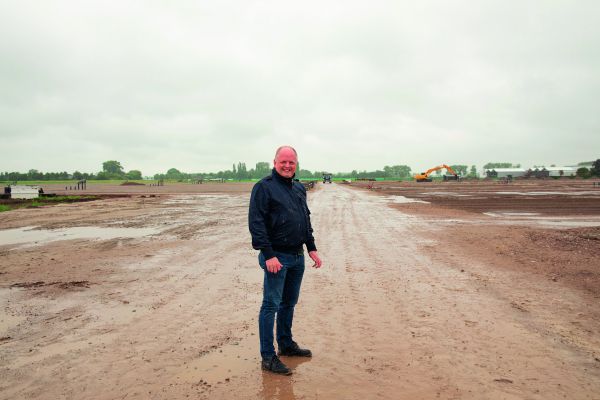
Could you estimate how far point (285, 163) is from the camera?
367 cm

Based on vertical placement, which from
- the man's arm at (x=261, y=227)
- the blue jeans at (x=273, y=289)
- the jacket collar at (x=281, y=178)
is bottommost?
the blue jeans at (x=273, y=289)

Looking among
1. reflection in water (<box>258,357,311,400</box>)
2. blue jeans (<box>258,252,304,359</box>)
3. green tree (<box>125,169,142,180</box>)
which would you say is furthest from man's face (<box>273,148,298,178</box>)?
green tree (<box>125,169,142,180</box>)

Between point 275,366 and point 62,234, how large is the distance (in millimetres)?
12291

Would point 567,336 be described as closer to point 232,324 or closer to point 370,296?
point 370,296

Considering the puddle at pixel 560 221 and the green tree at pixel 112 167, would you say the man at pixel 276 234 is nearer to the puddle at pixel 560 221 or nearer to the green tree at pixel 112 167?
the puddle at pixel 560 221

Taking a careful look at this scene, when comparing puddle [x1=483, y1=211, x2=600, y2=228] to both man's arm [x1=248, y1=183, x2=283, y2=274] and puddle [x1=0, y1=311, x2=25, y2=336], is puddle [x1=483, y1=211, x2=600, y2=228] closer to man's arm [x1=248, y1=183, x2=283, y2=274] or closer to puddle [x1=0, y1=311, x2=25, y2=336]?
man's arm [x1=248, y1=183, x2=283, y2=274]

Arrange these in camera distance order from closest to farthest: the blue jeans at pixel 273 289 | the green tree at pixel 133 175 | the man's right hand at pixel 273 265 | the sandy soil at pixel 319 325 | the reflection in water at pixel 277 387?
the reflection in water at pixel 277 387
the sandy soil at pixel 319 325
the man's right hand at pixel 273 265
the blue jeans at pixel 273 289
the green tree at pixel 133 175

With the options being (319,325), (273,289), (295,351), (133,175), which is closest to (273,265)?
(273,289)

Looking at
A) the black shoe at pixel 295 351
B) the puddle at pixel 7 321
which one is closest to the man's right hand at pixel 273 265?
the black shoe at pixel 295 351

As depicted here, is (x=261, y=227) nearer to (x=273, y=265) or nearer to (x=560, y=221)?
(x=273, y=265)

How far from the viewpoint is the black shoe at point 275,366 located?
356 centimetres

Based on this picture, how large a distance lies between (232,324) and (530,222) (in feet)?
48.3

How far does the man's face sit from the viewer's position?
3668 millimetres

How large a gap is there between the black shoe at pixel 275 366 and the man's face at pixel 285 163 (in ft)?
5.93
